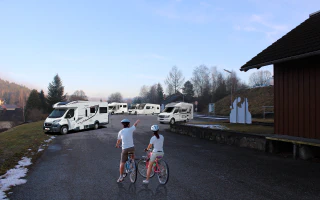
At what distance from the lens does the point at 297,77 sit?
1052 centimetres

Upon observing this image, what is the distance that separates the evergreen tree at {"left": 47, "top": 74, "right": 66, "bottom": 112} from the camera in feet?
282

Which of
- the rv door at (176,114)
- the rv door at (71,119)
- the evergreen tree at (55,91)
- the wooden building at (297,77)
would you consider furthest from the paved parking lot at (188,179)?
the evergreen tree at (55,91)

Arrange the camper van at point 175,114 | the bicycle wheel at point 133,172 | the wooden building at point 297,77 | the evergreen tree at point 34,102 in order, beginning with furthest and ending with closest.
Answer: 1. the evergreen tree at point 34,102
2. the camper van at point 175,114
3. the wooden building at point 297,77
4. the bicycle wheel at point 133,172

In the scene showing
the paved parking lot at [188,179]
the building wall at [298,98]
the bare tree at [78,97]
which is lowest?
the paved parking lot at [188,179]

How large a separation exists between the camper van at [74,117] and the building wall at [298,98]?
15.8 m

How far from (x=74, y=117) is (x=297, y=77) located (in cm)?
1711

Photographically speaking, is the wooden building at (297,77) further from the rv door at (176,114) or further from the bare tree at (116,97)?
the bare tree at (116,97)

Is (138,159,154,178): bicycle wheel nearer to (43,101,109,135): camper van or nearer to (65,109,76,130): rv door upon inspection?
(43,101,109,135): camper van

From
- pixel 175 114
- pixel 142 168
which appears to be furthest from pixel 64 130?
pixel 142 168

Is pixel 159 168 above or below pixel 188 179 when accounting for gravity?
above

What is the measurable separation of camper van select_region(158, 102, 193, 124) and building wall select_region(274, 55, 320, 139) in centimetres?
1933

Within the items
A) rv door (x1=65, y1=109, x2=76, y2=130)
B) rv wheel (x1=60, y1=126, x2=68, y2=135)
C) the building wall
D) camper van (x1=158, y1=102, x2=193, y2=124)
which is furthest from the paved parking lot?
camper van (x1=158, y1=102, x2=193, y2=124)

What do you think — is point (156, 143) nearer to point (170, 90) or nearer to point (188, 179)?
point (188, 179)

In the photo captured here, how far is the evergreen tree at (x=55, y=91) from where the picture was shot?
282 ft
